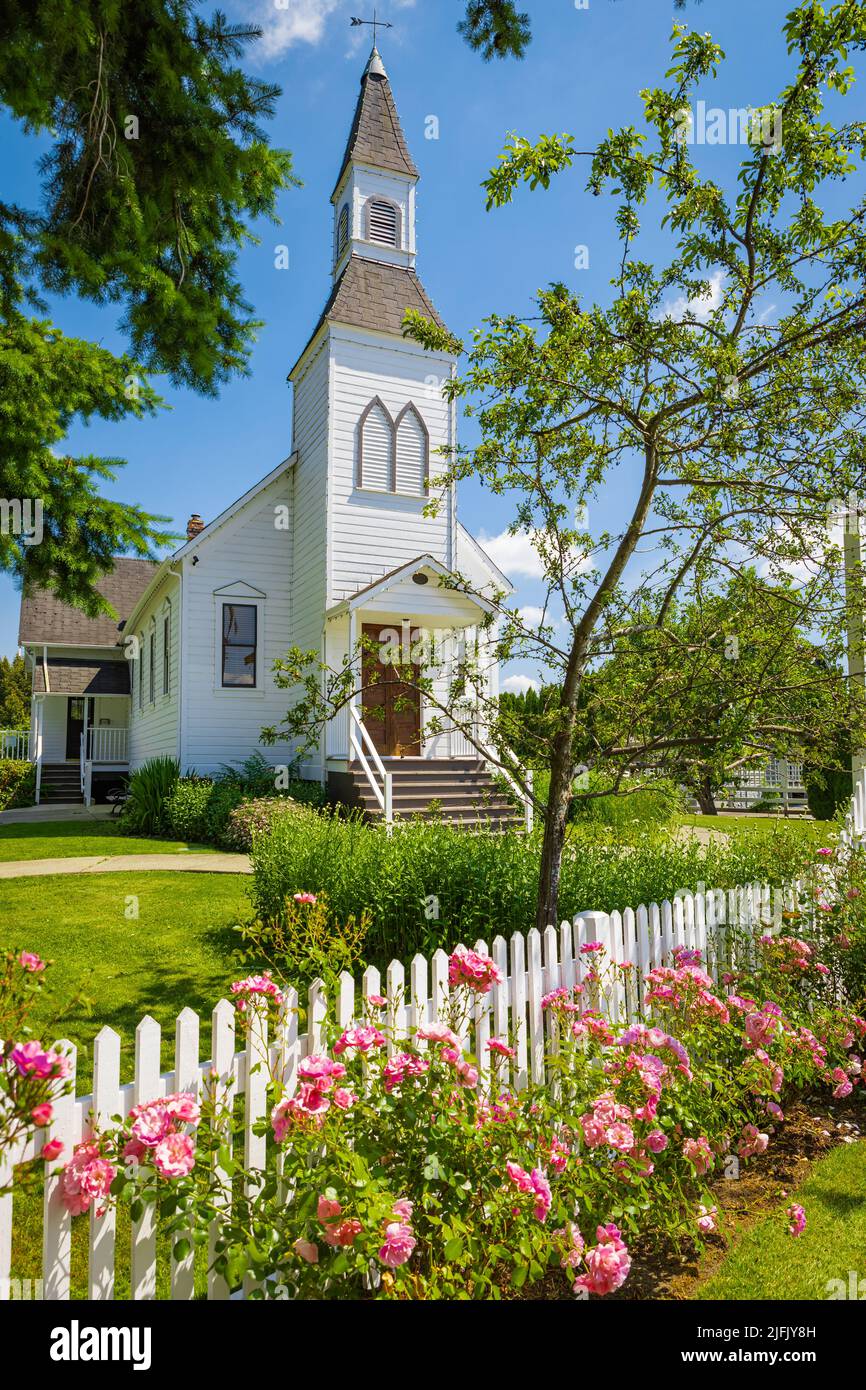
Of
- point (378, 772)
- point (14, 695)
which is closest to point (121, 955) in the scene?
point (378, 772)

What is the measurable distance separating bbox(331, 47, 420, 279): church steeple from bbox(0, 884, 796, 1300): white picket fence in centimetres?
1630

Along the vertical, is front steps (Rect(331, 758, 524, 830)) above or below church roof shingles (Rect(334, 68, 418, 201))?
below

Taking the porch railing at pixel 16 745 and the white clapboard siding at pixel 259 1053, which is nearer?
the white clapboard siding at pixel 259 1053

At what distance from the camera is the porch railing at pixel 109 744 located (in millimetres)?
24852

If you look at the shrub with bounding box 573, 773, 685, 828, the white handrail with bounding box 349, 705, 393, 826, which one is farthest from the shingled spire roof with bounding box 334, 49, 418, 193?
the shrub with bounding box 573, 773, 685, 828

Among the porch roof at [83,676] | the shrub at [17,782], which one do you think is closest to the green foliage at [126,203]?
the shrub at [17,782]

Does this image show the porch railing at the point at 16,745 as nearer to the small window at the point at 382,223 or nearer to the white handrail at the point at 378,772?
the white handrail at the point at 378,772

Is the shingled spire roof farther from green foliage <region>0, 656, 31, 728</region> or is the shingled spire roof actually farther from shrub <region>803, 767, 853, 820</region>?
green foliage <region>0, 656, 31, 728</region>

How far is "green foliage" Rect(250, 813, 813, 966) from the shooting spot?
5.82 metres

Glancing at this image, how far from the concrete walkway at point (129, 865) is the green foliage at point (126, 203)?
5.54 metres

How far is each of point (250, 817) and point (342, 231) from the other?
42.7 ft

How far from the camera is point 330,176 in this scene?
17.1 meters

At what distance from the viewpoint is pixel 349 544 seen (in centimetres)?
1484
